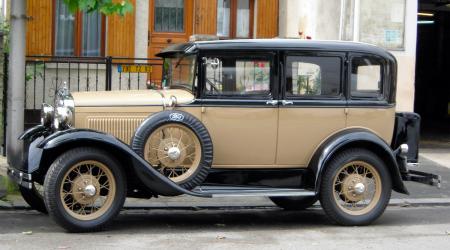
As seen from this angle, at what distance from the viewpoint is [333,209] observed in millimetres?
7711

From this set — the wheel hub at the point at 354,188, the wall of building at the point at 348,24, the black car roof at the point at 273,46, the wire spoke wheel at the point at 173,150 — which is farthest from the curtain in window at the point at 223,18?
the wire spoke wheel at the point at 173,150

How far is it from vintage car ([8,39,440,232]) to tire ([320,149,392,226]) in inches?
0.4

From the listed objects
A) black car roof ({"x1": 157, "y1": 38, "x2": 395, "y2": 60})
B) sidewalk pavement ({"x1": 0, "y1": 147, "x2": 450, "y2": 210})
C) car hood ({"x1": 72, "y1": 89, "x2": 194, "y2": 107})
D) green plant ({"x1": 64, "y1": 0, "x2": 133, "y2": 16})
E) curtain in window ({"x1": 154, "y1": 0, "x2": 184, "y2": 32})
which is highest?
curtain in window ({"x1": 154, "y1": 0, "x2": 184, "y2": 32})

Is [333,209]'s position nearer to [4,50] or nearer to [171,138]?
[171,138]

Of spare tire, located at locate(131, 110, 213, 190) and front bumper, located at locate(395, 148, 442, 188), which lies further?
front bumper, located at locate(395, 148, 442, 188)

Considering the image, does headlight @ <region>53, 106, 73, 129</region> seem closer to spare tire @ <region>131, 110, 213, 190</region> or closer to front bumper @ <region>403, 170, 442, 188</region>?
spare tire @ <region>131, 110, 213, 190</region>

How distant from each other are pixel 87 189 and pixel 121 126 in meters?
0.77

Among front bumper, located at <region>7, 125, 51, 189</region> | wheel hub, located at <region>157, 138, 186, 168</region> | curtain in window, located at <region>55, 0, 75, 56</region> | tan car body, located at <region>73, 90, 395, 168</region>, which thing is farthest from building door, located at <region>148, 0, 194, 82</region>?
wheel hub, located at <region>157, 138, 186, 168</region>

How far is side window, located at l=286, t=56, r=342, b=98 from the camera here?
7.82 metres

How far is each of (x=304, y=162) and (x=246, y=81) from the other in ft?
3.54

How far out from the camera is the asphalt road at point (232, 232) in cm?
685

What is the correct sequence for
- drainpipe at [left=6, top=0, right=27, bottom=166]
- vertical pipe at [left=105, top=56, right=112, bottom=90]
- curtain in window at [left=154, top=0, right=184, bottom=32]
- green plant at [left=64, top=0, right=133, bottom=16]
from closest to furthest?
green plant at [left=64, top=0, right=133, bottom=16] < drainpipe at [left=6, top=0, right=27, bottom=166] < vertical pipe at [left=105, top=56, right=112, bottom=90] < curtain in window at [left=154, top=0, right=184, bottom=32]

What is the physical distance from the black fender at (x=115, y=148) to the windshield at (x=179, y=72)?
1.09 meters

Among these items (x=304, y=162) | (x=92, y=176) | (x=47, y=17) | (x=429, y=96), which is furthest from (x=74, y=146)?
(x=429, y=96)
